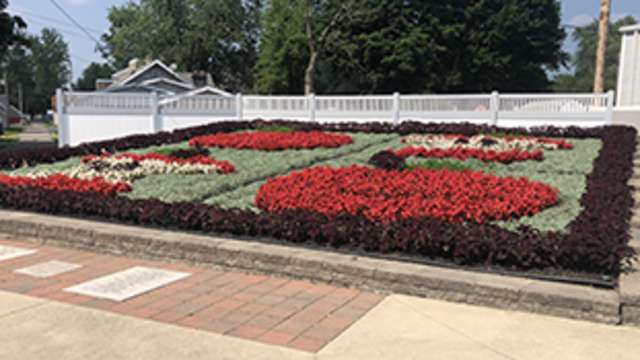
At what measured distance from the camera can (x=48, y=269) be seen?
5.21 metres

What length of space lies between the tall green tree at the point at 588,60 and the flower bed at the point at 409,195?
74020 millimetres

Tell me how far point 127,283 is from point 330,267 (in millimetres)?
1691

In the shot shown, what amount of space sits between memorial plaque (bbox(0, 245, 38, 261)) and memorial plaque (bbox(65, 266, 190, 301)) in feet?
4.32

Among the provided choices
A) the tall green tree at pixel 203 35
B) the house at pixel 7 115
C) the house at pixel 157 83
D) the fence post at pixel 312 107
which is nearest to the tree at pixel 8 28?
the house at pixel 157 83

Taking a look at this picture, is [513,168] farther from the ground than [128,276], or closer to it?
farther from the ground

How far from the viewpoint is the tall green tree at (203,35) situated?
49.8 m

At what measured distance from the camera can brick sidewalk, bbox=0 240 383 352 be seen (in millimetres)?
3830

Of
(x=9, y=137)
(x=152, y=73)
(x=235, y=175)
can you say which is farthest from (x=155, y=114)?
(x=9, y=137)

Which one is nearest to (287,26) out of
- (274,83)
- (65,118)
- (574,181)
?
(274,83)

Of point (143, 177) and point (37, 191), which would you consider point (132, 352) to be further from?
point (143, 177)

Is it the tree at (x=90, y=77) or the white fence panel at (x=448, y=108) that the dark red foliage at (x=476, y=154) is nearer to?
the white fence panel at (x=448, y=108)

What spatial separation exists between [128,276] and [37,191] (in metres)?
2.61

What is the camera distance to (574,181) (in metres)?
7.82

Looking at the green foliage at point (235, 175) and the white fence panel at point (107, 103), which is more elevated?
the white fence panel at point (107, 103)
